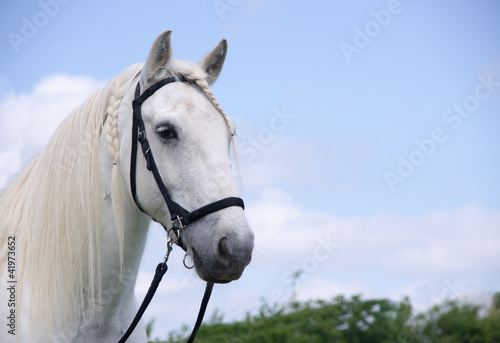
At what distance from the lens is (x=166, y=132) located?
2.70m

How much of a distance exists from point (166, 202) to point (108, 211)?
386 millimetres

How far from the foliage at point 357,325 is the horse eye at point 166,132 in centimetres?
575

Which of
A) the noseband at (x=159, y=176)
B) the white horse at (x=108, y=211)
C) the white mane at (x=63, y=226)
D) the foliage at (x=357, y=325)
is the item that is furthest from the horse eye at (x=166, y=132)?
the foliage at (x=357, y=325)

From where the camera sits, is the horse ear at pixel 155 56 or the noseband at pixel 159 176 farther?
the horse ear at pixel 155 56

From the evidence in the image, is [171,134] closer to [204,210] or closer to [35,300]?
[204,210]

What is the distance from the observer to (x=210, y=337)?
26.6 ft

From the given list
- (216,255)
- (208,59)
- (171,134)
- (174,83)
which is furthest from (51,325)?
(208,59)

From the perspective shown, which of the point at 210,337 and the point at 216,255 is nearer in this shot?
the point at 216,255

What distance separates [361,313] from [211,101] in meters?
7.32

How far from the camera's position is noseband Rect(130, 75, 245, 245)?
8.24ft

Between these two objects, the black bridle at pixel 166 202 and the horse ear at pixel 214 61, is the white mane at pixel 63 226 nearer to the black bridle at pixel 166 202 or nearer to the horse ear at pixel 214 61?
the black bridle at pixel 166 202

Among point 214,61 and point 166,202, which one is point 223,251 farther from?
point 214,61

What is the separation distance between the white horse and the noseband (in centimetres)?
3

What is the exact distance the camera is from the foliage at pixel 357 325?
834 cm
